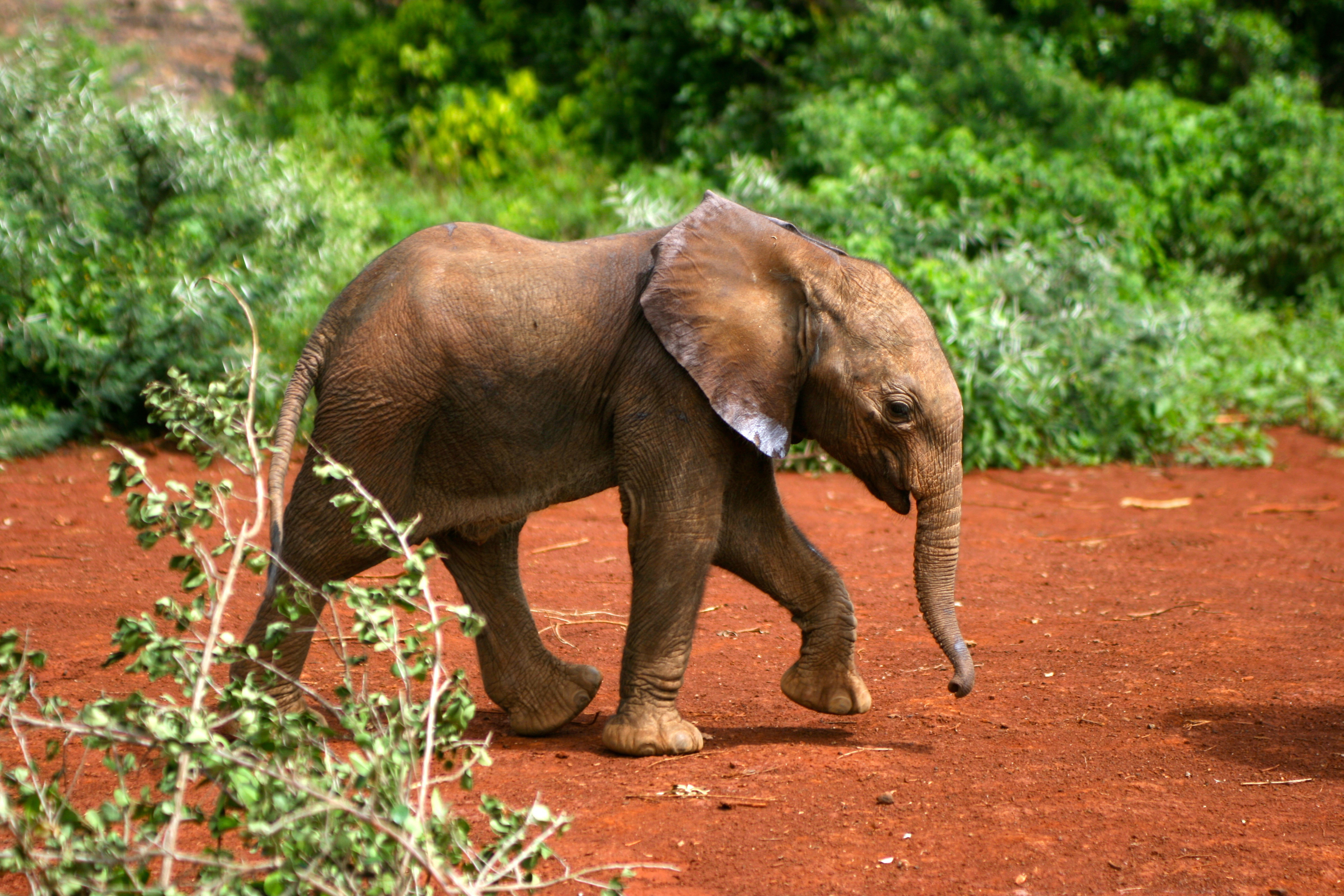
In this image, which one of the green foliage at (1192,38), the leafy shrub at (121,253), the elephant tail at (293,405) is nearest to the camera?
the elephant tail at (293,405)

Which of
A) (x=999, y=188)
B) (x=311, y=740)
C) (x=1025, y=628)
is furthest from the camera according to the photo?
(x=999, y=188)

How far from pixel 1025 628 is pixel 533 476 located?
2.87 metres

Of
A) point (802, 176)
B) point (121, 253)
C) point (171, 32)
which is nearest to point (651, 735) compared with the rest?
point (121, 253)

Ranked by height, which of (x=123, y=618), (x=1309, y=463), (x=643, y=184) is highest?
(x=123, y=618)

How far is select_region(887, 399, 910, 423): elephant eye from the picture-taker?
4449mm

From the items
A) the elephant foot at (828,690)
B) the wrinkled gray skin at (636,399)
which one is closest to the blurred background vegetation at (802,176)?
the wrinkled gray skin at (636,399)

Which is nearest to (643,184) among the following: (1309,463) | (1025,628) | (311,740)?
(1309,463)

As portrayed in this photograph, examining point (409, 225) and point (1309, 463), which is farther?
point (409, 225)

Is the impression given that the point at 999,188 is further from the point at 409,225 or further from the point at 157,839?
the point at 157,839

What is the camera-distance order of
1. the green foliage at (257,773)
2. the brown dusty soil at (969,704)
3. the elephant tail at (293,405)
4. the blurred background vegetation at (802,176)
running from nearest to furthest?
1. the green foliage at (257,773)
2. the brown dusty soil at (969,704)
3. the elephant tail at (293,405)
4. the blurred background vegetation at (802,176)

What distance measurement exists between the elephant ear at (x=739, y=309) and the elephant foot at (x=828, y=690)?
905 mm

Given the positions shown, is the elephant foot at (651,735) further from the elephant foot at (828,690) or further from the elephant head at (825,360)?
the elephant head at (825,360)

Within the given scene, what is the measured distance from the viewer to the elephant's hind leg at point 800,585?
4.83 meters

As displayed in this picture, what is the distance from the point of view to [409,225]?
42.2 ft
